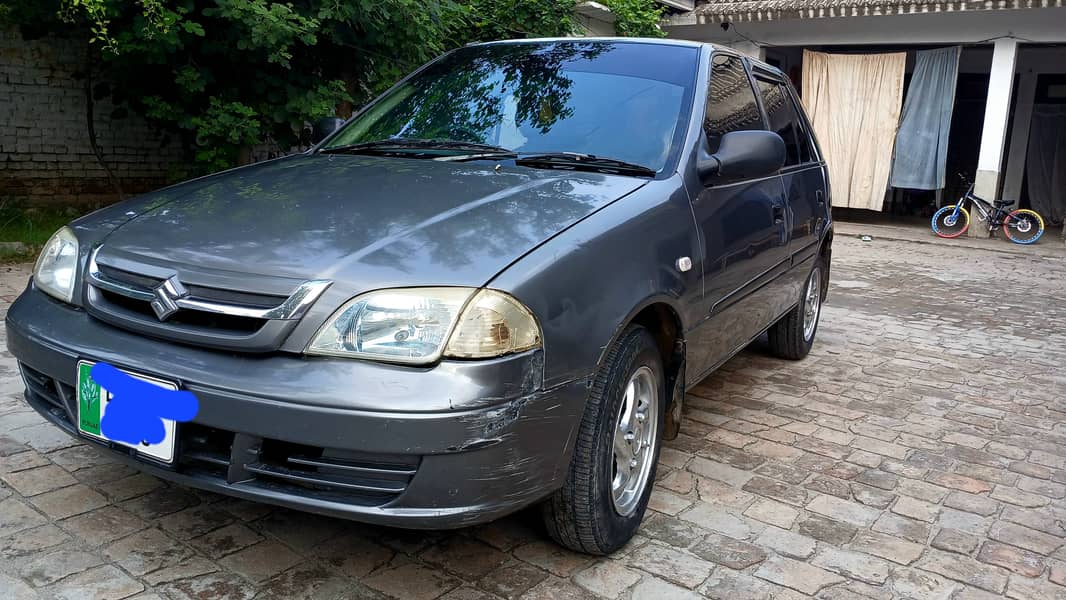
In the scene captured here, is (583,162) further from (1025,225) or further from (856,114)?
(856,114)

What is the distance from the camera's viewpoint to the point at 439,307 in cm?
204

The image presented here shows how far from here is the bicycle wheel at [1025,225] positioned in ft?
41.7

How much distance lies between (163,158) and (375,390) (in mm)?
8184

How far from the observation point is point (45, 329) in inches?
93.6

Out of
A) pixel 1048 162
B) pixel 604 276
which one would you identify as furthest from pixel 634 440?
pixel 1048 162

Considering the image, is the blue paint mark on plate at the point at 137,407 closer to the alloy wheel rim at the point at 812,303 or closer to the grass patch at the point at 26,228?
the alloy wheel rim at the point at 812,303

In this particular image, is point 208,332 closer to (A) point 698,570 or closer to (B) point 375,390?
(B) point 375,390

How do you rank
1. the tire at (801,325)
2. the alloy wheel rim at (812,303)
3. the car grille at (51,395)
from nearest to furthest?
the car grille at (51,395), the tire at (801,325), the alloy wheel rim at (812,303)

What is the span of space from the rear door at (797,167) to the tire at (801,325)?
35 cm

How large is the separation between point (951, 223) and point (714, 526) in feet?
38.8

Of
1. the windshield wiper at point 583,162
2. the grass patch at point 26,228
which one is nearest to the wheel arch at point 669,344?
the windshield wiper at point 583,162

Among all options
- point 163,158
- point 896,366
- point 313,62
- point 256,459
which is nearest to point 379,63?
point 313,62

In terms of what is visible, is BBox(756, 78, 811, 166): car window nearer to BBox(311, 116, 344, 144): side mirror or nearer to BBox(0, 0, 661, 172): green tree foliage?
BBox(311, 116, 344, 144): side mirror

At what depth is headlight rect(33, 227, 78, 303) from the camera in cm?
247
